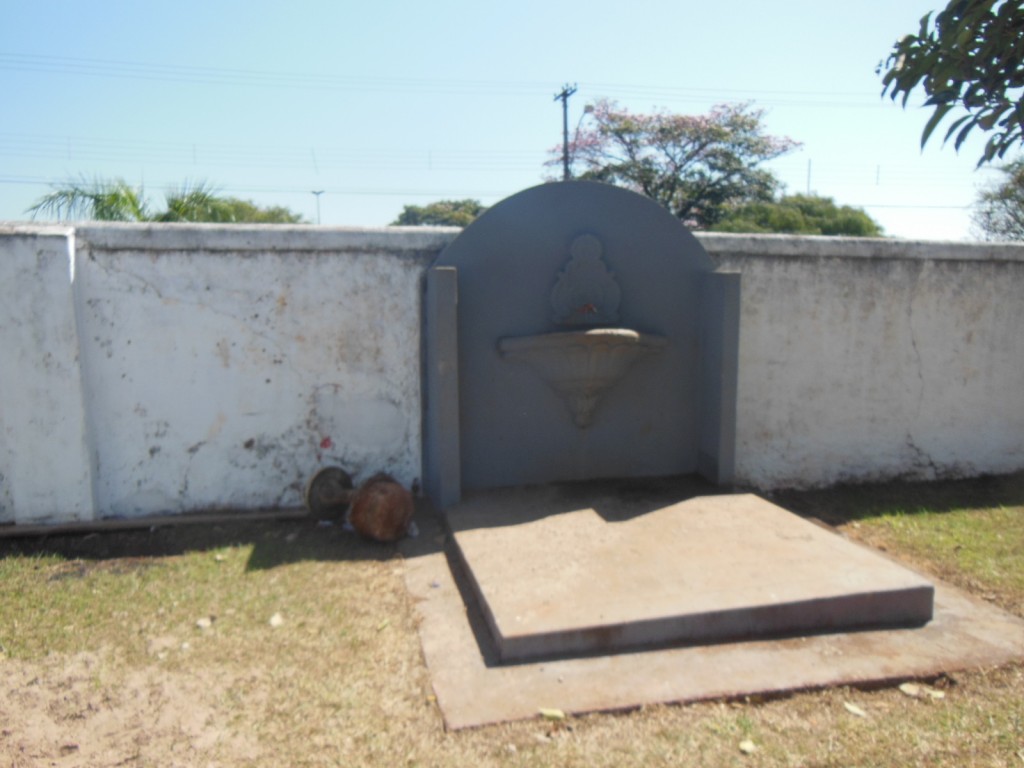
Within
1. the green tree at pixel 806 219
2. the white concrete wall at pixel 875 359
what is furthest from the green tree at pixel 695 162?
the white concrete wall at pixel 875 359

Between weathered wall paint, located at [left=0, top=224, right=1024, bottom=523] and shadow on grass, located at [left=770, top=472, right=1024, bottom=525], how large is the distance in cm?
29

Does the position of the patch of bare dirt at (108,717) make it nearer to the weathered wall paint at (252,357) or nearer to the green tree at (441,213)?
the weathered wall paint at (252,357)

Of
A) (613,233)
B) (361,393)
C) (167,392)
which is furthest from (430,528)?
(613,233)

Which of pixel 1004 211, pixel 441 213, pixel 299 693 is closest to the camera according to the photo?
pixel 299 693

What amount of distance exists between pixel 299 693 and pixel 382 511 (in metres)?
1.79

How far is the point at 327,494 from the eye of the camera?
5602mm

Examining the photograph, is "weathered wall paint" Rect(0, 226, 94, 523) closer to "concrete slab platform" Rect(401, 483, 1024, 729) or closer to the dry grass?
the dry grass

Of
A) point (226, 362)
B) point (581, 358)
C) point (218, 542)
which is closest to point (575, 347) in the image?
point (581, 358)

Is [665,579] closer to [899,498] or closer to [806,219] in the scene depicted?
[899,498]

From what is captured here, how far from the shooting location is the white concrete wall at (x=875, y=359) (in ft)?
22.1

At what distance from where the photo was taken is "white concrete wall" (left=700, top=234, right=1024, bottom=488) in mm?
6727

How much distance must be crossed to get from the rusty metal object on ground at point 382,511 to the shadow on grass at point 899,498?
301 cm

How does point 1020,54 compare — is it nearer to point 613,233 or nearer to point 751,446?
point 613,233

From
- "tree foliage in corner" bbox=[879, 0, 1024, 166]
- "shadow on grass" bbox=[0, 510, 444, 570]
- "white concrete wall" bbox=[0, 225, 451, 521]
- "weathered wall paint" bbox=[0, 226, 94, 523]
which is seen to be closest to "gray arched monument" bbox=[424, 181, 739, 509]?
"white concrete wall" bbox=[0, 225, 451, 521]
